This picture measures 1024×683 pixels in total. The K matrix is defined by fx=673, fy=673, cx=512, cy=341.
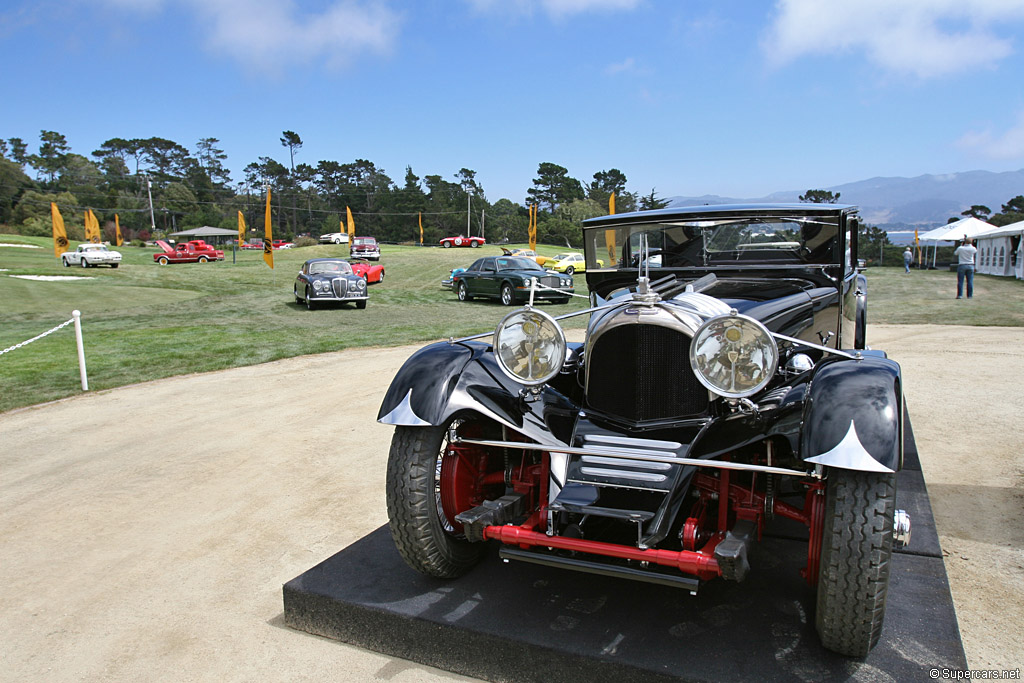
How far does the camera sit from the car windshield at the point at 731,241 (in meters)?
4.48

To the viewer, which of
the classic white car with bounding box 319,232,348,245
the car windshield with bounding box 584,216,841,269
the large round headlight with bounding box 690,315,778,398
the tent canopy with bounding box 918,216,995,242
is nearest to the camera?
the large round headlight with bounding box 690,315,778,398

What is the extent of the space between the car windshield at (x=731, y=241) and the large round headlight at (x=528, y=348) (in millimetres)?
1999

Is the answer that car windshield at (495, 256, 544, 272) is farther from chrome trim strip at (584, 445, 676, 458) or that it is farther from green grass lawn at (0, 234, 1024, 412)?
chrome trim strip at (584, 445, 676, 458)

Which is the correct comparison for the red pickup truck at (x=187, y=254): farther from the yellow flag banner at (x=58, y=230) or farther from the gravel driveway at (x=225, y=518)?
the gravel driveway at (x=225, y=518)

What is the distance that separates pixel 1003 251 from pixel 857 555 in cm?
3246

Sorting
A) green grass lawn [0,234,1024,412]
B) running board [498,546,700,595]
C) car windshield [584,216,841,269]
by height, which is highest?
car windshield [584,216,841,269]

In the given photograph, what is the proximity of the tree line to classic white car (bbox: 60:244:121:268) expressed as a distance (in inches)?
1146

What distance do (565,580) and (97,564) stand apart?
2625mm

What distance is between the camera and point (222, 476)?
5188mm

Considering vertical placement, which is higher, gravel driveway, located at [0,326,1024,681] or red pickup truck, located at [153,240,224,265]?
red pickup truck, located at [153,240,224,265]

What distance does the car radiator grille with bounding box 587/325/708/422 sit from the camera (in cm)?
284

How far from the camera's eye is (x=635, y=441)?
2.78 m

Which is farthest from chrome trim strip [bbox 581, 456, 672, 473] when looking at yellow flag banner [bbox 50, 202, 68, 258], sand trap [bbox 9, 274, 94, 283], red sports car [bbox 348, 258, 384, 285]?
yellow flag banner [bbox 50, 202, 68, 258]

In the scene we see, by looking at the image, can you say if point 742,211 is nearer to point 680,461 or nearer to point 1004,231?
point 680,461
